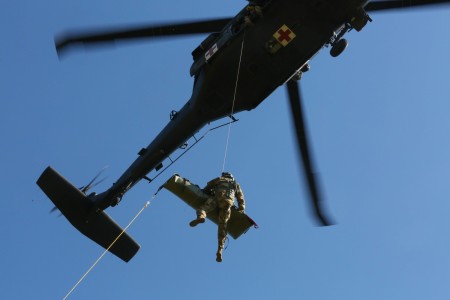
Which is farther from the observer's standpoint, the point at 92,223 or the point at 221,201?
the point at 92,223

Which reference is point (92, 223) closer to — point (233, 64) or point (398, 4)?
point (233, 64)

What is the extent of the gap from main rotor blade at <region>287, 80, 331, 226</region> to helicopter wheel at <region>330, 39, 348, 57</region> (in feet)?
4.28

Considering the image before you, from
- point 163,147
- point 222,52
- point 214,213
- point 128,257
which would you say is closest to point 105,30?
point 222,52

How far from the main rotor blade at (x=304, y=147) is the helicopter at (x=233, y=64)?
0.02m

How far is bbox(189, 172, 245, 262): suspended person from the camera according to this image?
9005 millimetres

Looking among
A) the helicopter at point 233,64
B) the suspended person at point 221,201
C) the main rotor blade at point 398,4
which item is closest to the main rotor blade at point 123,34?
the helicopter at point 233,64

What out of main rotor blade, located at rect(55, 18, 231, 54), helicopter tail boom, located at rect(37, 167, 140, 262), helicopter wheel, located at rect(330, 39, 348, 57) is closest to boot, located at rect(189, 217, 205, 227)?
helicopter tail boom, located at rect(37, 167, 140, 262)

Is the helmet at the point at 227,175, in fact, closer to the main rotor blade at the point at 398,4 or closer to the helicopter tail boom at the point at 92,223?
the helicopter tail boom at the point at 92,223

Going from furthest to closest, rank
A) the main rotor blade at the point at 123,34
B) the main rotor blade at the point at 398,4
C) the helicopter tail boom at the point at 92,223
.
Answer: the helicopter tail boom at the point at 92,223, the main rotor blade at the point at 123,34, the main rotor blade at the point at 398,4

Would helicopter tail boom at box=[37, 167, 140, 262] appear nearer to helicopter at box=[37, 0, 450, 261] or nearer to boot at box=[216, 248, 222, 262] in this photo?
helicopter at box=[37, 0, 450, 261]

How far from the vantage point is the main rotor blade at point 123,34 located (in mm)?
8891

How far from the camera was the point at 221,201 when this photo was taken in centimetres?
939

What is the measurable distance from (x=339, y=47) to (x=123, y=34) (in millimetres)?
3462

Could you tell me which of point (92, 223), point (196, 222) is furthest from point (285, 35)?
point (92, 223)
